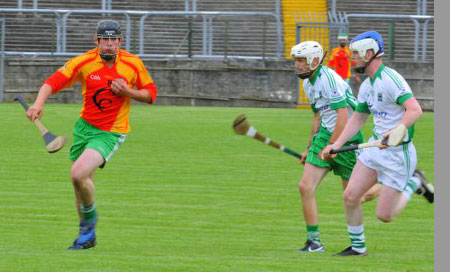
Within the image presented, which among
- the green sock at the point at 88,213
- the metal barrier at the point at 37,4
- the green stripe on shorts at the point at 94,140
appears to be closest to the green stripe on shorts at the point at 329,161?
the green stripe on shorts at the point at 94,140

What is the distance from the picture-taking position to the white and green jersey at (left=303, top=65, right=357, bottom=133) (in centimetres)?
1038

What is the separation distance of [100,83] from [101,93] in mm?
103

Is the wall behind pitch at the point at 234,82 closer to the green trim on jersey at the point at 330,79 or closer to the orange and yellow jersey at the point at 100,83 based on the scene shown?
the orange and yellow jersey at the point at 100,83

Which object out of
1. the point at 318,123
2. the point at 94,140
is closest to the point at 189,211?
the point at 94,140

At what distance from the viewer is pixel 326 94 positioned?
10.4 m

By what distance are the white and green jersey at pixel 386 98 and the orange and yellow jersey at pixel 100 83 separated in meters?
2.26

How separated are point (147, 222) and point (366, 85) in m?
3.44

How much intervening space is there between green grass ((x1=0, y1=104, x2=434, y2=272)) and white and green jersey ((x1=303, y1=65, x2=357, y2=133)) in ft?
4.16

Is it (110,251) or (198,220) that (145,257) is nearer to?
(110,251)

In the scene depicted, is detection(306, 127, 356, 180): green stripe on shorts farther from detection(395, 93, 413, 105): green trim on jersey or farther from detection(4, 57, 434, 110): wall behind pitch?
detection(4, 57, 434, 110): wall behind pitch

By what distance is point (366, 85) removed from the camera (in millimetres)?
9812

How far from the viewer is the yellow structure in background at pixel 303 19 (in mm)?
28609

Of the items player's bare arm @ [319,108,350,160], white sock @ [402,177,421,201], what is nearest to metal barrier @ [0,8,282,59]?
player's bare arm @ [319,108,350,160]

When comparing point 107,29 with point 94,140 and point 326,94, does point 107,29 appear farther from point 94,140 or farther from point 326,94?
point 326,94
